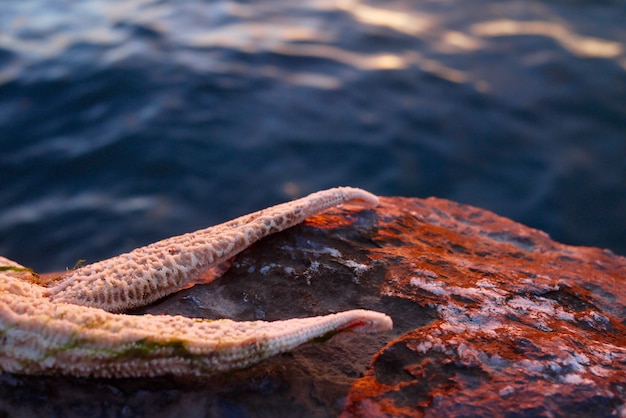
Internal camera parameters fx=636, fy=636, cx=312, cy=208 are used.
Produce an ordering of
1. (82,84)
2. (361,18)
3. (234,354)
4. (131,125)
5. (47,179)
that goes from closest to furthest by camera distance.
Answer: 1. (234,354)
2. (47,179)
3. (131,125)
4. (82,84)
5. (361,18)

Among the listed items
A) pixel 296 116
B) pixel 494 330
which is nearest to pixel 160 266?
pixel 494 330

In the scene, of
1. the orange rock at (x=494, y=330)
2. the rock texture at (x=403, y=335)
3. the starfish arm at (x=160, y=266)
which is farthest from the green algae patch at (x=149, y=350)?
the orange rock at (x=494, y=330)

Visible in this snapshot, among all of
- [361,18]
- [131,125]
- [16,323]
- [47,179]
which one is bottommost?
[47,179]

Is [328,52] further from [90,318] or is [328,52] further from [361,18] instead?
[90,318]

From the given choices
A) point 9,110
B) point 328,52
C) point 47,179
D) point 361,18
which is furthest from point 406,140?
point 9,110

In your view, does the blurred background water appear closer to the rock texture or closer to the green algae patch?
the rock texture

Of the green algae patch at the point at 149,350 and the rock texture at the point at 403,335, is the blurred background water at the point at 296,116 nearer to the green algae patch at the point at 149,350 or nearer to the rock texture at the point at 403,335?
the rock texture at the point at 403,335
